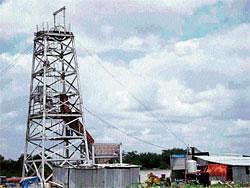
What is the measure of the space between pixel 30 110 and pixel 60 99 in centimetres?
321

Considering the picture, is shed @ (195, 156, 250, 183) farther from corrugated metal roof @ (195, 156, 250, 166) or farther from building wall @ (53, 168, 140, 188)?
building wall @ (53, 168, 140, 188)

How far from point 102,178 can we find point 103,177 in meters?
0.11

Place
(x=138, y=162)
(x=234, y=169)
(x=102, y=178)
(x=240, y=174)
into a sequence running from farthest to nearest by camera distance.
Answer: (x=138, y=162) → (x=240, y=174) → (x=234, y=169) → (x=102, y=178)

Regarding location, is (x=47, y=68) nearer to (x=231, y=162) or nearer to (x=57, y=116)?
(x=57, y=116)

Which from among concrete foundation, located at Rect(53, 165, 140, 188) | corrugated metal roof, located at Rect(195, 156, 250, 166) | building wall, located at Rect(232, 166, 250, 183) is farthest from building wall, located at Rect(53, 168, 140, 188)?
building wall, located at Rect(232, 166, 250, 183)

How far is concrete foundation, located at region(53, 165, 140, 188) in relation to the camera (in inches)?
1704

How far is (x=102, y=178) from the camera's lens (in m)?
43.3

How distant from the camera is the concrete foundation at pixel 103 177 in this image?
43.3m

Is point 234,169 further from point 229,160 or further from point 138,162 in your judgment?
point 138,162

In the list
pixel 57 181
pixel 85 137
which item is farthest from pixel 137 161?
pixel 57 181

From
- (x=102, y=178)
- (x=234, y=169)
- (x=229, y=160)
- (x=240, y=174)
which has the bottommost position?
(x=102, y=178)

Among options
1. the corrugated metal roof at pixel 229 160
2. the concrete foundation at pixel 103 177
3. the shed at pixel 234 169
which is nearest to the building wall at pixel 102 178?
the concrete foundation at pixel 103 177

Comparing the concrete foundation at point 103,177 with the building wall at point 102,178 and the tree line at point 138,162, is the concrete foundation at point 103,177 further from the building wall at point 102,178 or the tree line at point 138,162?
the tree line at point 138,162

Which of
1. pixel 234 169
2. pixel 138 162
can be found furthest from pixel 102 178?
pixel 138 162
